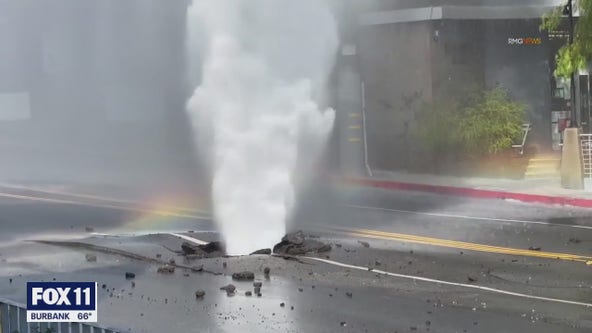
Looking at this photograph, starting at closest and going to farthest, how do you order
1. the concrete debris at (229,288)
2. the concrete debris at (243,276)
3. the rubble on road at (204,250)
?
the concrete debris at (229,288), the concrete debris at (243,276), the rubble on road at (204,250)

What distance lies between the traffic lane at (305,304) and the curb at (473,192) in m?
7.33

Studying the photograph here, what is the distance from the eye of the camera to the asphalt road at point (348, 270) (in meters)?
8.41

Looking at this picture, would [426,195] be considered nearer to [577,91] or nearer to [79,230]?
[577,91]

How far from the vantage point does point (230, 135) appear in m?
11.7

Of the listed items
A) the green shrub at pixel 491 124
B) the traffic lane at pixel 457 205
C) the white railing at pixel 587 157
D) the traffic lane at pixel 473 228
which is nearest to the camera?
the traffic lane at pixel 473 228

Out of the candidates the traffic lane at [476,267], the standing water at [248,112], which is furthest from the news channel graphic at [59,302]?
the standing water at [248,112]

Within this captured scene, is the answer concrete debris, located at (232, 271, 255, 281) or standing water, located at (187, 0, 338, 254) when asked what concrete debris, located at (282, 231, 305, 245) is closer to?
standing water, located at (187, 0, 338, 254)

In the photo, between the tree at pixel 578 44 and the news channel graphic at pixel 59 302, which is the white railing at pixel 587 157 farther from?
the news channel graphic at pixel 59 302

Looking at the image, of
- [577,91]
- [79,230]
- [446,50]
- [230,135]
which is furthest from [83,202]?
[577,91]

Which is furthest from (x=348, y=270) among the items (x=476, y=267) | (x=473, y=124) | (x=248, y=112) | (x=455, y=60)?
(x=455, y=60)

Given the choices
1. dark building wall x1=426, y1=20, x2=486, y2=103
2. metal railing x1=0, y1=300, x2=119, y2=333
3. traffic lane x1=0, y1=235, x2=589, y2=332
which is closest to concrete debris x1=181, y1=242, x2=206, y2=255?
traffic lane x1=0, y1=235, x2=589, y2=332

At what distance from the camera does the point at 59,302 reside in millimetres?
5852

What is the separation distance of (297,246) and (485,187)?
341 inches

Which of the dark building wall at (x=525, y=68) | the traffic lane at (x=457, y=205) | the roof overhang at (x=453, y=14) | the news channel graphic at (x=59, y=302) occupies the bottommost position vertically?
the traffic lane at (x=457, y=205)
